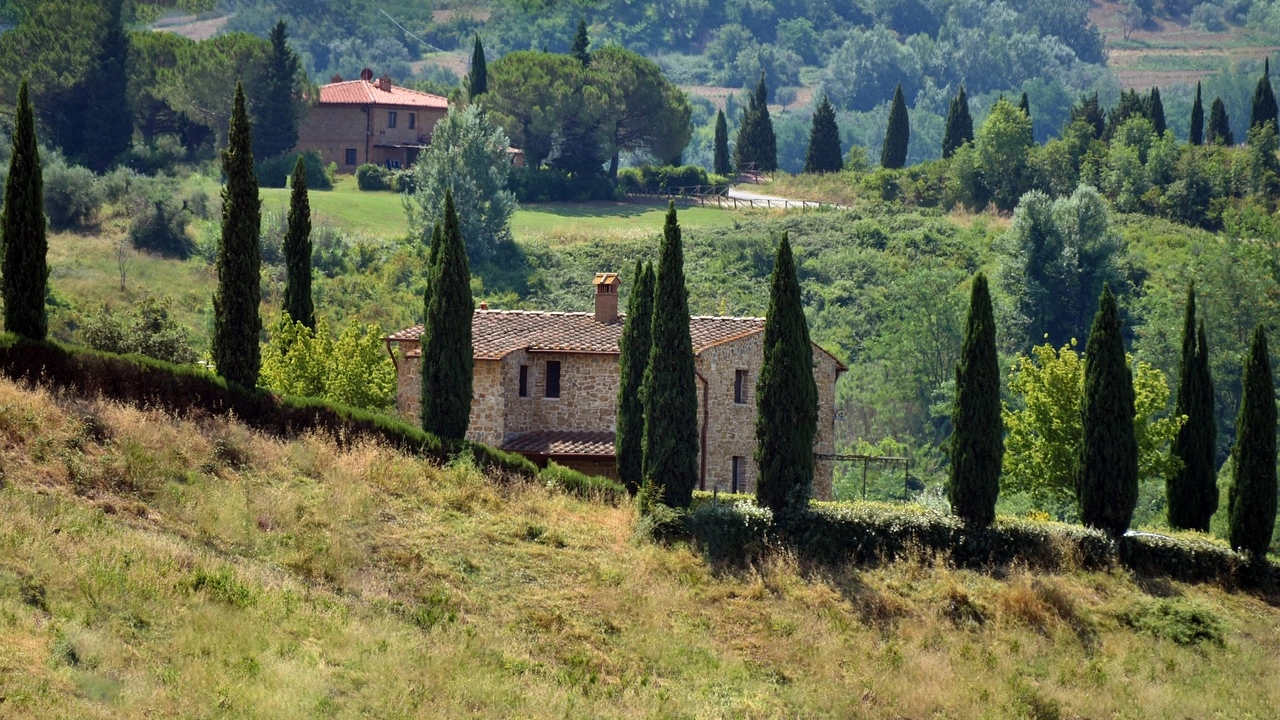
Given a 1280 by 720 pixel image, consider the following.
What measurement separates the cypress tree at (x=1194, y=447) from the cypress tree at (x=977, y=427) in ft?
20.9

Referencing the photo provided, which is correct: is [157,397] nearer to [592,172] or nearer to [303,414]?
[303,414]

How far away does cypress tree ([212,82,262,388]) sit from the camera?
1430 inches

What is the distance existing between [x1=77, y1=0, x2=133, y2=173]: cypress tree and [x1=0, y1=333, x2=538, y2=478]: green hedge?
5234 cm

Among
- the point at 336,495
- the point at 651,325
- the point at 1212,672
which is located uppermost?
the point at 651,325

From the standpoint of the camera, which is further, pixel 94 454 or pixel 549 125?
pixel 549 125

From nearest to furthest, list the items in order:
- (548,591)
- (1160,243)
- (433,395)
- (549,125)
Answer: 1. (548,591)
2. (433,395)
3. (1160,243)
4. (549,125)

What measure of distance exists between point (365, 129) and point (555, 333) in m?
55.7

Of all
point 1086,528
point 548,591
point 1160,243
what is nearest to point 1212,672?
point 1086,528

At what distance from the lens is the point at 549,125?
94500 mm

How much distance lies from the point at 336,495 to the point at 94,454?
4176 millimetres

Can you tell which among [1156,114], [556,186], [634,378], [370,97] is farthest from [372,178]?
[634,378]

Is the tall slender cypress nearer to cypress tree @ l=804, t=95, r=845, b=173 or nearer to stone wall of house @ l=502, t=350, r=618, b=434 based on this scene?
stone wall of house @ l=502, t=350, r=618, b=434

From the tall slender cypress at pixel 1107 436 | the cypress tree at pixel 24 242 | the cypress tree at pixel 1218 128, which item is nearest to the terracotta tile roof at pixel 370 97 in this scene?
the cypress tree at pixel 1218 128

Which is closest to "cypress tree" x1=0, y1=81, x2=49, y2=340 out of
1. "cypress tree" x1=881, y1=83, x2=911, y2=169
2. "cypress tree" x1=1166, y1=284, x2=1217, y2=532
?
"cypress tree" x1=1166, y1=284, x2=1217, y2=532
